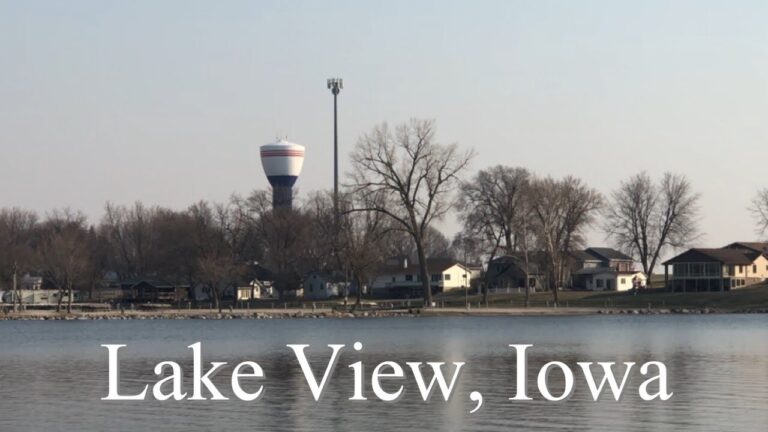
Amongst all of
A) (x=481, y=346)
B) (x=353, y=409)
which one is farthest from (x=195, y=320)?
(x=353, y=409)

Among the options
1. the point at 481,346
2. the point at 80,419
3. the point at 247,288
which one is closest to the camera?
the point at 80,419

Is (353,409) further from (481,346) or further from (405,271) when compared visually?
(405,271)

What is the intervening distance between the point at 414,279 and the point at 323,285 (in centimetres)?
1045

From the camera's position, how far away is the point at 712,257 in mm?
125688

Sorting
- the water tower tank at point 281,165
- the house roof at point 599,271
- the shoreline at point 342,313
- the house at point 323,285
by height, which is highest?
the water tower tank at point 281,165

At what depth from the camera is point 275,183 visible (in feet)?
550

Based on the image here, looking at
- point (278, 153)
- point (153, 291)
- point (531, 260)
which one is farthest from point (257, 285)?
point (531, 260)

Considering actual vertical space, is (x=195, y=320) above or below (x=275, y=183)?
below

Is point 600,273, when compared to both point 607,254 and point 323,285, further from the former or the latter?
point 323,285

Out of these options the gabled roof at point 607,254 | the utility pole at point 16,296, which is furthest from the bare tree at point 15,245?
the gabled roof at point 607,254

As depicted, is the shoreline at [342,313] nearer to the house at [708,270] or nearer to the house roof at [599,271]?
the house at [708,270]

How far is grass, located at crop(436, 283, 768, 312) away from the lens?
373 ft

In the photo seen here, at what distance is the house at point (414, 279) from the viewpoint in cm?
14325

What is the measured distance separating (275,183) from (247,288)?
93.0 feet
